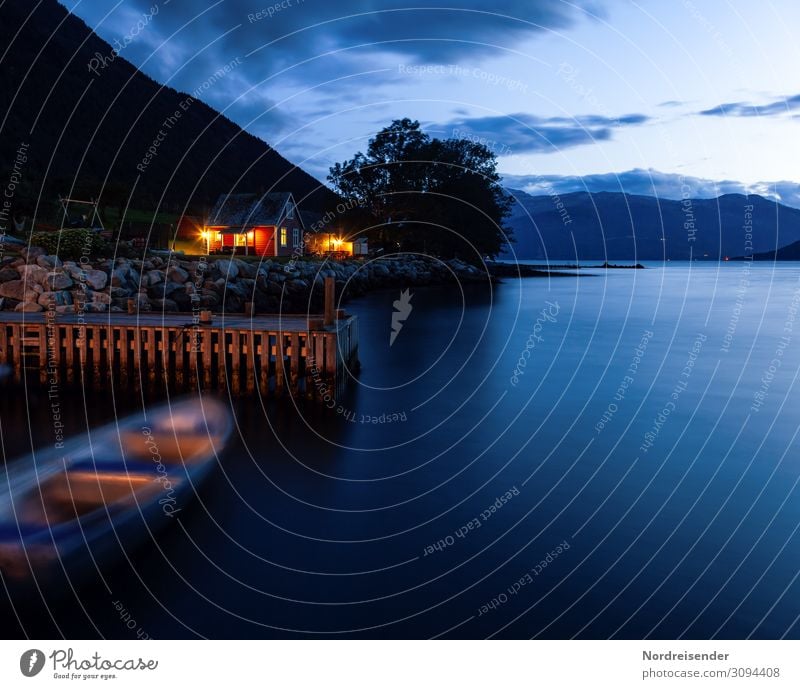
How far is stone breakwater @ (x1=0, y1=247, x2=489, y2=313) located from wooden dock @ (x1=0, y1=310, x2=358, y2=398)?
8.70 ft

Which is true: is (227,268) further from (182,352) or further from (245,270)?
(182,352)


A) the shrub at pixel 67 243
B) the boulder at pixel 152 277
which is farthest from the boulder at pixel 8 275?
the boulder at pixel 152 277

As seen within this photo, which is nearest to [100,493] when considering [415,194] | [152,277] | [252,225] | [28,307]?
[28,307]

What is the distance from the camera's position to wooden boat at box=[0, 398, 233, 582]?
834cm

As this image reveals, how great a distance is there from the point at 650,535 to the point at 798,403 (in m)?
15.2

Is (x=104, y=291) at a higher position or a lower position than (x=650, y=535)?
higher

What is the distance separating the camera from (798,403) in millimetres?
23484

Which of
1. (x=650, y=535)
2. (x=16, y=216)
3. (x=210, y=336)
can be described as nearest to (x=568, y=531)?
(x=650, y=535)

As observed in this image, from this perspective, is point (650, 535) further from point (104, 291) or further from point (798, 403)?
point (104, 291)

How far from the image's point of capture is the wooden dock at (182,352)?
62.2ft

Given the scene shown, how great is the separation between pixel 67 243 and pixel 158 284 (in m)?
5.64

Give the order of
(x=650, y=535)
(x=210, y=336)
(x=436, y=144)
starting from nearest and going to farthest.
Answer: (x=650, y=535)
(x=210, y=336)
(x=436, y=144)

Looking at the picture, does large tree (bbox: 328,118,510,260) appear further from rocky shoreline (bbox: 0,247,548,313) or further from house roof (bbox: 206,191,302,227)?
rocky shoreline (bbox: 0,247,548,313)

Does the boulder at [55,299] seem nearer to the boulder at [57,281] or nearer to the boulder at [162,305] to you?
the boulder at [57,281]
